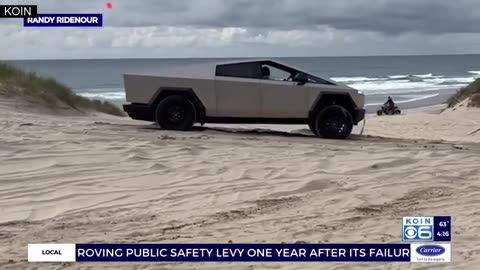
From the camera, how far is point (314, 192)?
707cm

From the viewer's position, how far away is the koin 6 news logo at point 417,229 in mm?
5328

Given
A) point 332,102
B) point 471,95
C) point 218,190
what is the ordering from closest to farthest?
1. point 218,190
2. point 332,102
3. point 471,95

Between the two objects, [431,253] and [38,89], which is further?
[38,89]

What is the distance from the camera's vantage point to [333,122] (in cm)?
1184

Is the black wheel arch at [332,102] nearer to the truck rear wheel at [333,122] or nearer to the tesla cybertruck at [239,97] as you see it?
the tesla cybertruck at [239,97]

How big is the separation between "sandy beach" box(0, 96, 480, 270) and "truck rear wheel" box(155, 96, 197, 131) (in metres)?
0.83

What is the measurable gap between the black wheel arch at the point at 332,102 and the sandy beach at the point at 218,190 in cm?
103

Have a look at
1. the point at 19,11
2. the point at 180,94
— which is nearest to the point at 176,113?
the point at 180,94

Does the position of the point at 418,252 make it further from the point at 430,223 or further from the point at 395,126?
the point at 395,126

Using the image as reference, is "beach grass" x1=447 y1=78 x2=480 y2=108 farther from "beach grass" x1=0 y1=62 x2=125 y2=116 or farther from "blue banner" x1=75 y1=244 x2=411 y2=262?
"blue banner" x1=75 y1=244 x2=411 y2=262

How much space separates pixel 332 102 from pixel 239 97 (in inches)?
68.7

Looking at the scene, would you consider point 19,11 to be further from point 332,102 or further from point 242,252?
point 242,252

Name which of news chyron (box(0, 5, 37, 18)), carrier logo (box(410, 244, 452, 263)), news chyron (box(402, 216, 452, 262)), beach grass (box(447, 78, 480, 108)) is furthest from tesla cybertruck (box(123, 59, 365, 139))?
beach grass (box(447, 78, 480, 108))

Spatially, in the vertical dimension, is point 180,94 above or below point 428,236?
above
